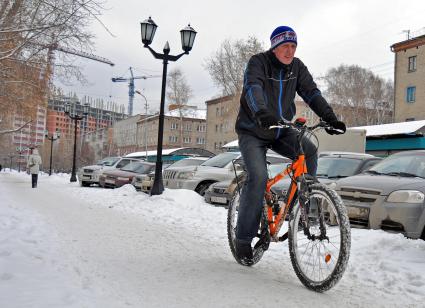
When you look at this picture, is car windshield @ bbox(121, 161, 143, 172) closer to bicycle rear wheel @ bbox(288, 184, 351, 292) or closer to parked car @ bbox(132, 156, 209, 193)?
parked car @ bbox(132, 156, 209, 193)

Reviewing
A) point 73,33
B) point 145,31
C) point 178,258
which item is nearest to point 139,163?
point 145,31

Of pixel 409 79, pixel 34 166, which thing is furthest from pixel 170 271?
pixel 409 79

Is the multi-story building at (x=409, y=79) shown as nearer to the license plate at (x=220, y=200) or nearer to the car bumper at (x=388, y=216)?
the license plate at (x=220, y=200)

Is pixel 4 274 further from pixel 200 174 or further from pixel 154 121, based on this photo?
pixel 154 121

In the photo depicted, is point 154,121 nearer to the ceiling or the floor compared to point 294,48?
nearer to the ceiling

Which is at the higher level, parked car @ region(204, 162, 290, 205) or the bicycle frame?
the bicycle frame

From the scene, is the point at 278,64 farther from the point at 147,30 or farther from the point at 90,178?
the point at 90,178

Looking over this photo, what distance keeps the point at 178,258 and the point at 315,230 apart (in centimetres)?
156

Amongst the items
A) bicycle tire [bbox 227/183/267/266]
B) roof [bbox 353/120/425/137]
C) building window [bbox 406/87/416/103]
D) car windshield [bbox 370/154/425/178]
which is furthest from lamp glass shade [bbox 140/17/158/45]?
building window [bbox 406/87/416/103]

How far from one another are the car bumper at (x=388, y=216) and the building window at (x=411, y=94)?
126ft

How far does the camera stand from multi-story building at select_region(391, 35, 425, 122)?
40.2 meters

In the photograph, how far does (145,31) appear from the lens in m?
13.7

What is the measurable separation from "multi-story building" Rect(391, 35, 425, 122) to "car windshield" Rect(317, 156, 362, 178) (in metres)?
33.8

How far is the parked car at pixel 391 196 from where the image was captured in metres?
5.67
